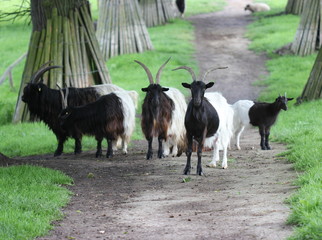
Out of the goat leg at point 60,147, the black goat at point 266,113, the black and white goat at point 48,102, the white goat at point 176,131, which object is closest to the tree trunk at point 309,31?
the black goat at point 266,113

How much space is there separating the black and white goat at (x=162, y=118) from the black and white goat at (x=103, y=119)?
1.36ft

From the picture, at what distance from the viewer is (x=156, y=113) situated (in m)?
12.5

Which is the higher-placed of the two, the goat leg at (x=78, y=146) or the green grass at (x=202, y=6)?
→ the goat leg at (x=78, y=146)

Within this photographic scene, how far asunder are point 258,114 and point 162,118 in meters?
2.27

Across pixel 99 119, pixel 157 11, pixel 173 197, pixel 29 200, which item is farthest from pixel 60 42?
pixel 157 11

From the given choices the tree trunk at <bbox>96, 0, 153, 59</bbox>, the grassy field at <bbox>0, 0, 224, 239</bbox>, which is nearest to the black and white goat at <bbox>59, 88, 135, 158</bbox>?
the grassy field at <bbox>0, 0, 224, 239</bbox>

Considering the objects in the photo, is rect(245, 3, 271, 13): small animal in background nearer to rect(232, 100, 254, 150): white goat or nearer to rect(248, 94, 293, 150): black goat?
rect(232, 100, 254, 150): white goat

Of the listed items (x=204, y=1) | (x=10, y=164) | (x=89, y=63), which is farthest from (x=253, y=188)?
(x=204, y=1)

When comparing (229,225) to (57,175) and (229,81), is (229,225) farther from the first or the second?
Answer: (229,81)

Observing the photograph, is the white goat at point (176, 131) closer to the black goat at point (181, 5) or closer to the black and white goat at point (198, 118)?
the black and white goat at point (198, 118)

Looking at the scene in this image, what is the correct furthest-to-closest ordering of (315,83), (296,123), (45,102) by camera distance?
(315,83), (296,123), (45,102)

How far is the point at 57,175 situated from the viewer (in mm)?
9836

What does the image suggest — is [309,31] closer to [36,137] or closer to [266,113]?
[266,113]

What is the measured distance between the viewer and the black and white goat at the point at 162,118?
12.5m
